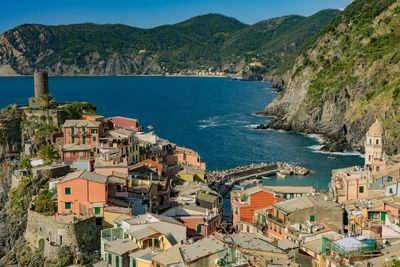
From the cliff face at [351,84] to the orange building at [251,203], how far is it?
5139 cm

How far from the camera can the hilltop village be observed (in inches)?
1023

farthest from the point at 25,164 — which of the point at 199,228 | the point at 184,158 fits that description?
the point at 184,158

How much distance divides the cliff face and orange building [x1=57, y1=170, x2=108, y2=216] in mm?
64503

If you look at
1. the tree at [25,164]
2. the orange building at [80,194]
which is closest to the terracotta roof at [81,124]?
the tree at [25,164]

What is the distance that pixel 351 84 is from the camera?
118750 millimetres

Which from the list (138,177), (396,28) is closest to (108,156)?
(138,177)

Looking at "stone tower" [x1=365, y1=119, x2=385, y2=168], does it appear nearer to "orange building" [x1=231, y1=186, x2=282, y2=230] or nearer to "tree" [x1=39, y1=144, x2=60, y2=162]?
"orange building" [x1=231, y1=186, x2=282, y2=230]

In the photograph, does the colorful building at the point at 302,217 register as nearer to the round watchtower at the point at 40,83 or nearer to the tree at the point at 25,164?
the tree at the point at 25,164

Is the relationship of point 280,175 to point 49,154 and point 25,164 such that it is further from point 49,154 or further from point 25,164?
point 25,164

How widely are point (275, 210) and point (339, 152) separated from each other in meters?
61.3

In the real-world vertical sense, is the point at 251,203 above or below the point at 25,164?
below

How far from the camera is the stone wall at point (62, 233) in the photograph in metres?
33.3

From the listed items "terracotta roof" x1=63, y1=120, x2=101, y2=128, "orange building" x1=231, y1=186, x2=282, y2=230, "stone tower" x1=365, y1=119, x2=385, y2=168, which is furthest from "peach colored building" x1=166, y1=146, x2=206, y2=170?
"stone tower" x1=365, y1=119, x2=385, y2=168

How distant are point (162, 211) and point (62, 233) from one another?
9.35 m
